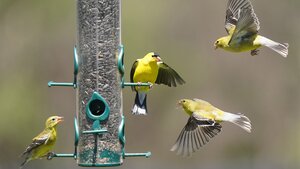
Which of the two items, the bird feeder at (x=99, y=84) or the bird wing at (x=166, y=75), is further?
the bird wing at (x=166, y=75)

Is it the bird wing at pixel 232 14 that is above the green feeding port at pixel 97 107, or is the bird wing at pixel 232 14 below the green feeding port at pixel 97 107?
above

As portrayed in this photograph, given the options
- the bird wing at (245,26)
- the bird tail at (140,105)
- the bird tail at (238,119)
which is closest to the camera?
the bird wing at (245,26)

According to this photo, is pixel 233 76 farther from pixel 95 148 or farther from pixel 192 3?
pixel 95 148

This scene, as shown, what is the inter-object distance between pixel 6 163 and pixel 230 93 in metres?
4.14

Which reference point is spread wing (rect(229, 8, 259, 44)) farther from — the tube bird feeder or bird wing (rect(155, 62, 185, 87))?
the tube bird feeder

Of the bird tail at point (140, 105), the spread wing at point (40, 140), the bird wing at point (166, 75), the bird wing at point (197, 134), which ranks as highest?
the bird wing at point (166, 75)

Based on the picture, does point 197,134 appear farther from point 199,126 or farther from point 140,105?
point 140,105

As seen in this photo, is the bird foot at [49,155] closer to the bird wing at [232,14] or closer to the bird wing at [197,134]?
the bird wing at [197,134]

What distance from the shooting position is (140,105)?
1148cm

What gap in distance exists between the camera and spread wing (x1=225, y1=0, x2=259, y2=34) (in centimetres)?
1091

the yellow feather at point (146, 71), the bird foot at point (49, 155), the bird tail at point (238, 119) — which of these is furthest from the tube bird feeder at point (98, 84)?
the bird tail at point (238, 119)

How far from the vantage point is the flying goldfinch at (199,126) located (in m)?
10.9

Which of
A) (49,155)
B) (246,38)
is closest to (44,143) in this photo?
(49,155)

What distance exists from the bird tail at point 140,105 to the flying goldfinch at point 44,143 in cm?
79
